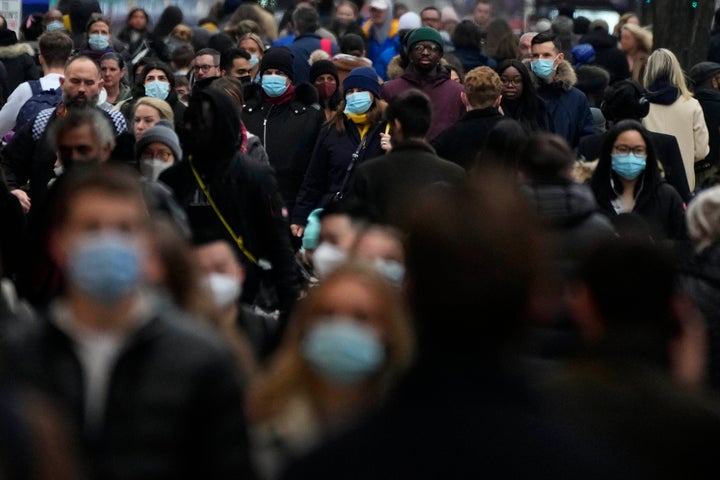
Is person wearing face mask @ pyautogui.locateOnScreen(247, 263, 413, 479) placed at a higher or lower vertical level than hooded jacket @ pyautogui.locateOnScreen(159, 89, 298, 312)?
higher

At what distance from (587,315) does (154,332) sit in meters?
1.03

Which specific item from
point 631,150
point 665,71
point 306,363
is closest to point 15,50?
point 665,71

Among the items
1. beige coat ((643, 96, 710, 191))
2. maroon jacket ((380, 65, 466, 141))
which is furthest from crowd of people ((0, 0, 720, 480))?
beige coat ((643, 96, 710, 191))

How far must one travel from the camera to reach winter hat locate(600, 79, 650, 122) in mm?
12102

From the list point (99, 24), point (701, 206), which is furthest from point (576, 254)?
point (99, 24)

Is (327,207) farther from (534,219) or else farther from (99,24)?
(534,219)

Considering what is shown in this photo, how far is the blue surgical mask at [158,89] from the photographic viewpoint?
43.7 ft

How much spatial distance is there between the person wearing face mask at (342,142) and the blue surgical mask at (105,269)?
703 cm

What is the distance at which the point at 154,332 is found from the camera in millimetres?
4219

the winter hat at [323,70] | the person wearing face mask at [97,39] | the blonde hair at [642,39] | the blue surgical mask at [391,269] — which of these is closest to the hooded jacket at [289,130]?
the winter hat at [323,70]

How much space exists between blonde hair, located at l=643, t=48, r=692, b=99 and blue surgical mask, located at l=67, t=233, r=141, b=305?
29.6 ft

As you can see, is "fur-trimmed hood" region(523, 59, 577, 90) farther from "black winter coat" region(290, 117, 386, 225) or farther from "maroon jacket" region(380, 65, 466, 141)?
"black winter coat" region(290, 117, 386, 225)

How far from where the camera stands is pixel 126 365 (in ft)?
13.8

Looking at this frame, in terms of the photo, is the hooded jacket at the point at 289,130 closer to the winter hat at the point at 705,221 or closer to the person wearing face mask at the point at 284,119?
the person wearing face mask at the point at 284,119
